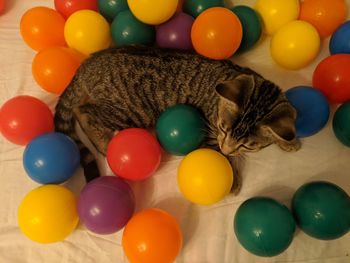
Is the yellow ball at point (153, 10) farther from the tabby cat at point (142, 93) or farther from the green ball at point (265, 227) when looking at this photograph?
the green ball at point (265, 227)

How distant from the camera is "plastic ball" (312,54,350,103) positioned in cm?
158

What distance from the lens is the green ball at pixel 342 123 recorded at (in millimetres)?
1521

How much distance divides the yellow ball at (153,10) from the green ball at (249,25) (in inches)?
13.5

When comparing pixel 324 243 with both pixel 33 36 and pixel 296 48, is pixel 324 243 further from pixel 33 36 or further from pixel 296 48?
pixel 33 36

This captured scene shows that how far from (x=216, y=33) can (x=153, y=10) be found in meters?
0.32

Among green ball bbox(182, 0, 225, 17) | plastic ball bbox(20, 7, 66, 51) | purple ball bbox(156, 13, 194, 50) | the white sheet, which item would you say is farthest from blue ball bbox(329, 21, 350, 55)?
plastic ball bbox(20, 7, 66, 51)

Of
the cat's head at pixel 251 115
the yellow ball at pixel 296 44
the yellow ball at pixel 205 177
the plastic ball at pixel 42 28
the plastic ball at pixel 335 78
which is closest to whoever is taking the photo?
the cat's head at pixel 251 115

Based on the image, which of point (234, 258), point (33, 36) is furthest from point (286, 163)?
point (33, 36)

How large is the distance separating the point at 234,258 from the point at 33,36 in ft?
Result: 4.67

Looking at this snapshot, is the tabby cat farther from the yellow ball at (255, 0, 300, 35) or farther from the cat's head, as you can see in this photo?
the yellow ball at (255, 0, 300, 35)

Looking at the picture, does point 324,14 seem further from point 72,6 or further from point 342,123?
point 72,6

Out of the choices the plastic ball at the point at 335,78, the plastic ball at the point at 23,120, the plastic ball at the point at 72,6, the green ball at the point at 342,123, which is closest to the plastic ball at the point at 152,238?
the plastic ball at the point at 23,120

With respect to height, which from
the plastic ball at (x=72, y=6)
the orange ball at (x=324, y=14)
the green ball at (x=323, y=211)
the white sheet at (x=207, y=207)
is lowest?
the white sheet at (x=207, y=207)

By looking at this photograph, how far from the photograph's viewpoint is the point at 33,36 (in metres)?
1.82
